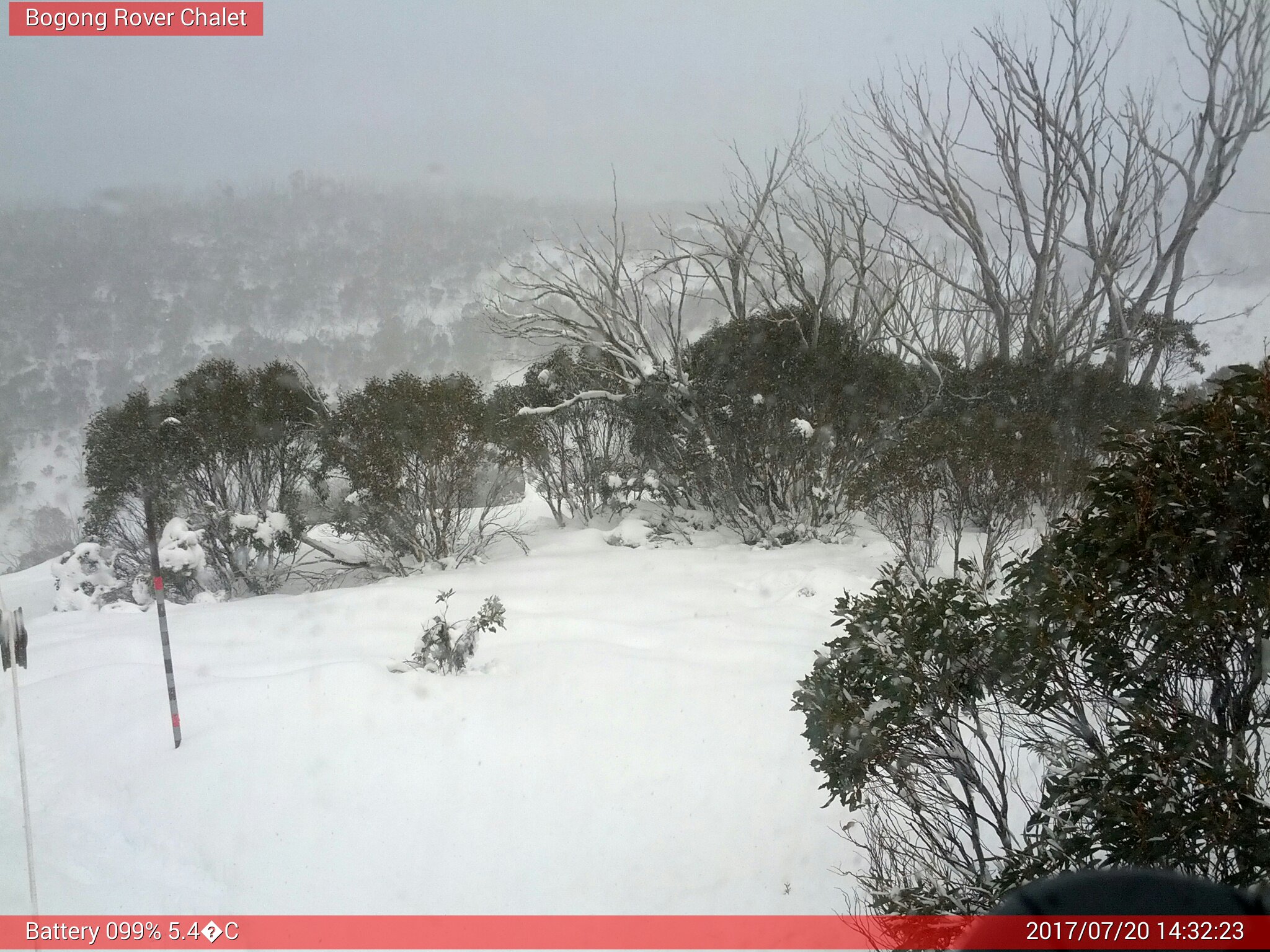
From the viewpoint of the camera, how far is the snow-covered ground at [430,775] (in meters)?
2.96

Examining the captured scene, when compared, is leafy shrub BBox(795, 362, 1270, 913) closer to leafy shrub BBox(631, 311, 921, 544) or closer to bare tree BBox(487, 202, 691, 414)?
leafy shrub BBox(631, 311, 921, 544)

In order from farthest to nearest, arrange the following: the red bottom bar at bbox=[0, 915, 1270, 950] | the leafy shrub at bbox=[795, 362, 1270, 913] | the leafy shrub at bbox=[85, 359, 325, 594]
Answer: the leafy shrub at bbox=[85, 359, 325, 594], the red bottom bar at bbox=[0, 915, 1270, 950], the leafy shrub at bbox=[795, 362, 1270, 913]

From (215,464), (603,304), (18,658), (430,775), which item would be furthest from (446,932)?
(603,304)

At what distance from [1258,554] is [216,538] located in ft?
28.4

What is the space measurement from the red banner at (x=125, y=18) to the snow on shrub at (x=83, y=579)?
4.78 m

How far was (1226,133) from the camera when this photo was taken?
7336mm

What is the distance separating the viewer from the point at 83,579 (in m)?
7.41

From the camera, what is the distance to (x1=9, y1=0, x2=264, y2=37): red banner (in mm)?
4316

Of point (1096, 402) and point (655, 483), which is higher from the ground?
point (1096, 402)

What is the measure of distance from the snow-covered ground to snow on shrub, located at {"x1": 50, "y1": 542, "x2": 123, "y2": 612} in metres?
2.25

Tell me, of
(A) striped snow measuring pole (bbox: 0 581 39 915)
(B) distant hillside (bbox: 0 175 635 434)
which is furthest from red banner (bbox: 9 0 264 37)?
(A) striped snow measuring pole (bbox: 0 581 39 915)

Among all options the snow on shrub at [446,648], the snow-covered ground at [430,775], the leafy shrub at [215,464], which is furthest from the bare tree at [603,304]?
the snow on shrub at [446,648]

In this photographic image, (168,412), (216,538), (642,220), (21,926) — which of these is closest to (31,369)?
(168,412)

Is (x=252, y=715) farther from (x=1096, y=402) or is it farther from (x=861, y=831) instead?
(x=1096, y=402)
